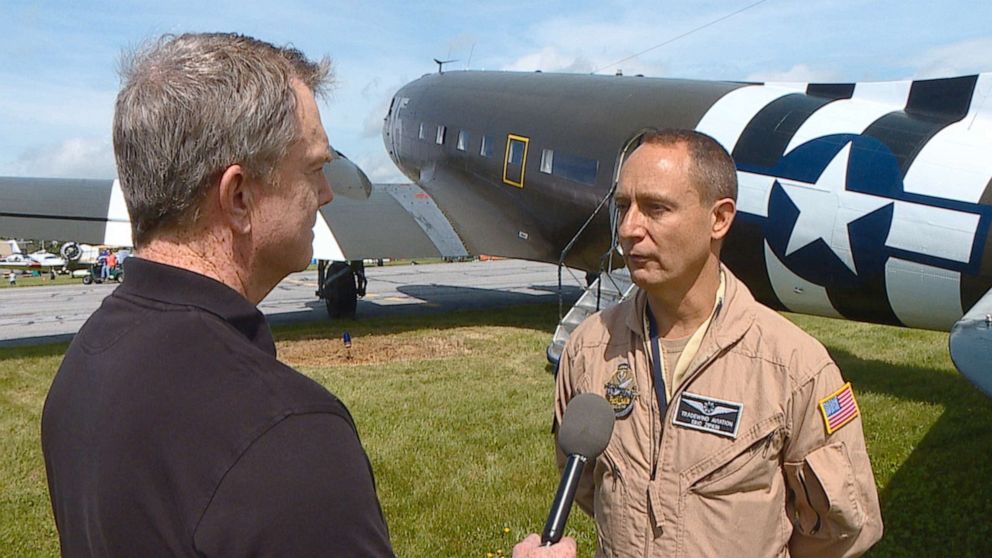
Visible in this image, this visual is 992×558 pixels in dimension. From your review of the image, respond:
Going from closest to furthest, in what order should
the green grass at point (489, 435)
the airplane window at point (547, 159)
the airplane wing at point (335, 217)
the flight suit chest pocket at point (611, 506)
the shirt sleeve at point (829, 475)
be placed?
the shirt sleeve at point (829, 475)
the flight suit chest pocket at point (611, 506)
the green grass at point (489, 435)
the airplane window at point (547, 159)
the airplane wing at point (335, 217)

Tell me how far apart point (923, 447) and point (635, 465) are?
486 cm

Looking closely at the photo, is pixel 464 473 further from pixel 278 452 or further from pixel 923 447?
pixel 278 452

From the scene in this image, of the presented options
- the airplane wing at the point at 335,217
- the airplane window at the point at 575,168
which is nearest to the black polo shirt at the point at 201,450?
the airplane wing at the point at 335,217

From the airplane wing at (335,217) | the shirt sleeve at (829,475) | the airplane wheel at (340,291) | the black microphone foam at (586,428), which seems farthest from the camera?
the airplane wheel at (340,291)

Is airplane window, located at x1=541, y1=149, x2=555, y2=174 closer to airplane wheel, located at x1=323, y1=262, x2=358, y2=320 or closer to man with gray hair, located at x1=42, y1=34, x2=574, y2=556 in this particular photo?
airplane wheel, located at x1=323, y1=262, x2=358, y2=320

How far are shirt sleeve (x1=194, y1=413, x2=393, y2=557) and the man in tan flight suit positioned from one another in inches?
49.1

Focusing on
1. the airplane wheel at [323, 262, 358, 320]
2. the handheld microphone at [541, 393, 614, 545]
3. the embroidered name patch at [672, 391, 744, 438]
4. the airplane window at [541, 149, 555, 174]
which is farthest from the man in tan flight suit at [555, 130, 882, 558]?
the airplane wheel at [323, 262, 358, 320]

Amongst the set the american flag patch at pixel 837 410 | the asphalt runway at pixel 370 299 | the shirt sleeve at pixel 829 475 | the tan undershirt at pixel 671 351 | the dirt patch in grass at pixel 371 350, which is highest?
the tan undershirt at pixel 671 351

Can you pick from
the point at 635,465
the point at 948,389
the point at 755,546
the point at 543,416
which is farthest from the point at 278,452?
the point at 948,389

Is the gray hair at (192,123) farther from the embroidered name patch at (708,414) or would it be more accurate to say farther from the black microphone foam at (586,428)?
the embroidered name patch at (708,414)

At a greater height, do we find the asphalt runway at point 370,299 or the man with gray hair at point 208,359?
the man with gray hair at point 208,359

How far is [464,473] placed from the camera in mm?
5555

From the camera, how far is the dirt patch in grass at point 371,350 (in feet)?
31.5

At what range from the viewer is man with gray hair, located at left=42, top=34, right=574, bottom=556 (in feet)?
3.35
